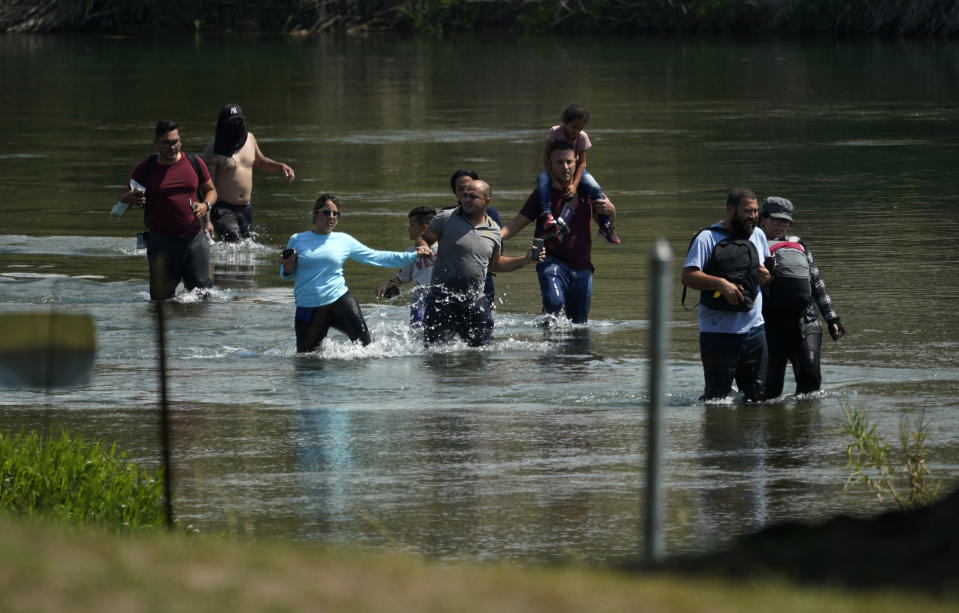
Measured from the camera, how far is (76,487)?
333 inches

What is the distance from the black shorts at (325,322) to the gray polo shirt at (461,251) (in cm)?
77

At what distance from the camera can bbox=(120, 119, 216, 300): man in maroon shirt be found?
15297mm

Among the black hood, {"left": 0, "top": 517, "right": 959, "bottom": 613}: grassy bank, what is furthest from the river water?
{"left": 0, "top": 517, "right": 959, "bottom": 613}: grassy bank

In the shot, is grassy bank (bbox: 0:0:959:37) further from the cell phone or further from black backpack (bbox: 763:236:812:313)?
black backpack (bbox: 763:236:812:313)

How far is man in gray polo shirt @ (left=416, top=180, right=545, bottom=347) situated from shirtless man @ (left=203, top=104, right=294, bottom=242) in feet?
14.4

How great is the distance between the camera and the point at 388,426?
10836 mm

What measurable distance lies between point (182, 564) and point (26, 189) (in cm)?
1932

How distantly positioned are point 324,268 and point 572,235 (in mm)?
2308

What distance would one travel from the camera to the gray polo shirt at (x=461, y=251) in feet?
44.8

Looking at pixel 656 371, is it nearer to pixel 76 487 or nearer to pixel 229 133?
pixel 76 487

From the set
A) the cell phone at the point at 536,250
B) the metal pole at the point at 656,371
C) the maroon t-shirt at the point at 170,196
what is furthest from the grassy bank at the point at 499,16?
the metal pole at the point at 656,371

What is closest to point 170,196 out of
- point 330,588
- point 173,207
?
point 173,207

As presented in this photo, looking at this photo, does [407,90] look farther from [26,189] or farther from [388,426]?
[388,426]

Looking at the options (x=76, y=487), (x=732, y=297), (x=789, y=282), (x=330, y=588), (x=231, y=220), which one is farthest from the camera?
(x=231, y=220)
